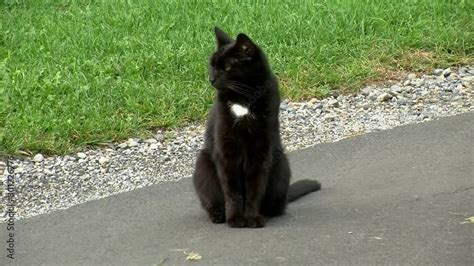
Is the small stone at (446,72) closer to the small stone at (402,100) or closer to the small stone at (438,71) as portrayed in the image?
the small stone at (438,71)

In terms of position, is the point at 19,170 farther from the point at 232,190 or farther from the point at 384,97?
the point at 384,97

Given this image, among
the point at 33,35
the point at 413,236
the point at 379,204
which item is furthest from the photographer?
the point at 33,35

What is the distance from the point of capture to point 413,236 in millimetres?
5586

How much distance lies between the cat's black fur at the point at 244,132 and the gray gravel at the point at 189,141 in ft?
4.69

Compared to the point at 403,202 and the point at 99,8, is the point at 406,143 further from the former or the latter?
the point at 99,8

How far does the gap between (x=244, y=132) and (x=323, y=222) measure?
737 mm

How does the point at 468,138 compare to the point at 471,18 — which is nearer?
the point at 468,138

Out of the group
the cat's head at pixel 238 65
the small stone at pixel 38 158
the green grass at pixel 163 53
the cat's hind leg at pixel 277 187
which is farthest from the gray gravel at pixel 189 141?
the cat's head at pixel 238 65

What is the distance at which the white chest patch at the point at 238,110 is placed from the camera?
580 cm

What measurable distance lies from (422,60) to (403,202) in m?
3.53

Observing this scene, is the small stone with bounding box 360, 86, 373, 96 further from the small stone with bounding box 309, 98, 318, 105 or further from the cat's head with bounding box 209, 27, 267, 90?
the cat's head with bounding box 209, 27, 267, 90

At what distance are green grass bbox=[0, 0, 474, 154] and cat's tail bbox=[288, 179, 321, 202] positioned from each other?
1.91 m

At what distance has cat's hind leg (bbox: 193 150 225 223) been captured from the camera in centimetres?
597

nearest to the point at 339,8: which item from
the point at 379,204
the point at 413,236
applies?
the point at 379,204
